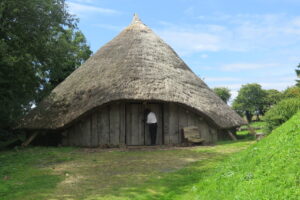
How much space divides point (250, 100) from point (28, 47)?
41807 millimetres

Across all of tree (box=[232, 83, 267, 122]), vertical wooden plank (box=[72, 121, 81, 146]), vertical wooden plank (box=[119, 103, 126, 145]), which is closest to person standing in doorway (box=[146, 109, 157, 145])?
vertical wooden plank (box=[119, 103, 126, 145])

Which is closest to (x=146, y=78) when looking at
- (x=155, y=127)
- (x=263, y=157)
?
(x=155, y=127)

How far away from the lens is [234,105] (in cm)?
5097

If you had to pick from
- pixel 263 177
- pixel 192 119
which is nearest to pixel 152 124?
pixel 192 119

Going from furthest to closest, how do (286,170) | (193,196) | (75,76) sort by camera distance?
(75,76), (193,196), (286,170)

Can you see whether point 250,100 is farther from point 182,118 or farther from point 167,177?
point 167,177

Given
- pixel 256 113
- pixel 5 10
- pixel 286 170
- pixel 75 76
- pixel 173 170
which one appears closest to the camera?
pixel 286 170

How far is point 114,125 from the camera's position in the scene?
1351cm

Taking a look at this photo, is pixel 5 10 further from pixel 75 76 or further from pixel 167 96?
pixel 167 96

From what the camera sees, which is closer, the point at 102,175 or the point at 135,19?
the point at 102,175

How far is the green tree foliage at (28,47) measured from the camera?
11570 millimetres

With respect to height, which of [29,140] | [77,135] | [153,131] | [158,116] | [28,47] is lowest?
[29,140]

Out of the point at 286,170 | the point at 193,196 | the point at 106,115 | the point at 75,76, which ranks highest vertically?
the point at 75,76

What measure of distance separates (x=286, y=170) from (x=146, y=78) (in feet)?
33.0
